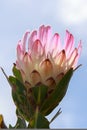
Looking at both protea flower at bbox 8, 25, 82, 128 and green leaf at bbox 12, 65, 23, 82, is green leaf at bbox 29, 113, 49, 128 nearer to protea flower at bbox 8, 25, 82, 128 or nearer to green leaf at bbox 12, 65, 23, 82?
protea flower at bbox 8, 25, 82, 128

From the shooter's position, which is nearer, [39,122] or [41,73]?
[39,122]

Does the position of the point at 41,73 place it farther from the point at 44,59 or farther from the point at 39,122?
the point at 39,122

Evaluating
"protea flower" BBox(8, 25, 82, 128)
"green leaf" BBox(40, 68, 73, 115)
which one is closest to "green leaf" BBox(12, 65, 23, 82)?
"protea flower" BBox(8, 25, 82, 128)

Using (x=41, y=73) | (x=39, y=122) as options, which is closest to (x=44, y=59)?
(x=41, y=73)

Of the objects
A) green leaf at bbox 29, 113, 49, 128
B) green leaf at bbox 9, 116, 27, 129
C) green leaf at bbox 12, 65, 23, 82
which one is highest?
green leaf at bbox 12, 65, 23, 82

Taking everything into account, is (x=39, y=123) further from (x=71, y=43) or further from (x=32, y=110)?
(x=71, y=43)

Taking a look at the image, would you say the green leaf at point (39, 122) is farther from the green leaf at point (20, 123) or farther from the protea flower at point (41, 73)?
the green leaf at point (20, 123)

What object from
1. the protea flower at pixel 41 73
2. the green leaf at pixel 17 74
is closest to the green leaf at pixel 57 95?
the protea flower at pixel 41 73
